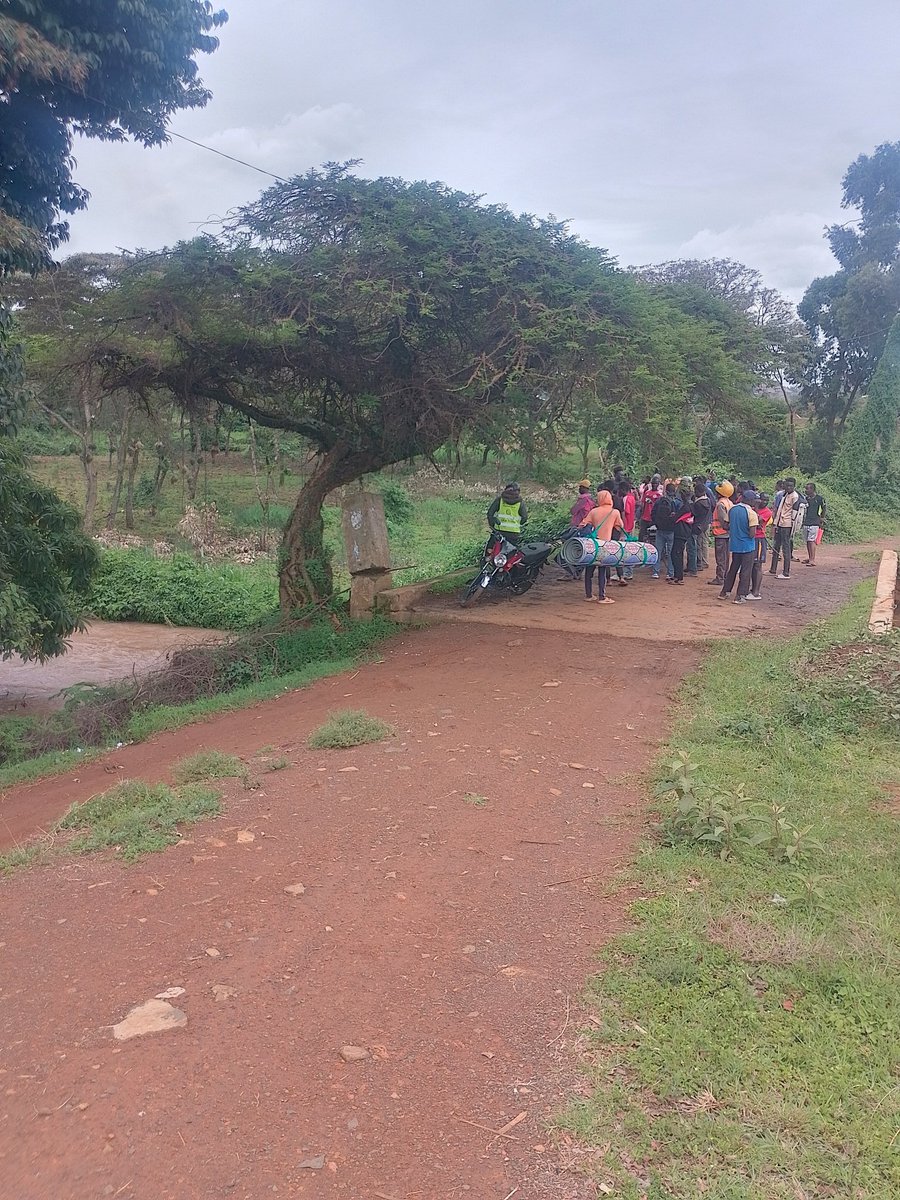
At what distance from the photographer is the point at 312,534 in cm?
1306

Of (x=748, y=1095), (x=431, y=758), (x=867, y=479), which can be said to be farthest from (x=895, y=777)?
(x=867, y=479)

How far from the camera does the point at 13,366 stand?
8.89 metres

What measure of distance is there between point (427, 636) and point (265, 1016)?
7.74m

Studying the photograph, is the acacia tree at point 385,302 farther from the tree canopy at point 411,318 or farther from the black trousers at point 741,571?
the black trousers at point 741,571

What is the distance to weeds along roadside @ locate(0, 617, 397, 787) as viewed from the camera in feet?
30.4

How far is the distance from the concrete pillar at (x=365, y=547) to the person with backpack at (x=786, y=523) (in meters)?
6.51

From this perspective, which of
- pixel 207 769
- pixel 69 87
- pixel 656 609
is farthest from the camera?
pixel 656 609

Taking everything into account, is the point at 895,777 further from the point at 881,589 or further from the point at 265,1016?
the point at 881,589

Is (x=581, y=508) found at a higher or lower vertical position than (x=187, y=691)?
higher

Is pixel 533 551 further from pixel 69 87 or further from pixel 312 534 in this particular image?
pixel 69 87

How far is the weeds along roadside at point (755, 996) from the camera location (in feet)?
8.15

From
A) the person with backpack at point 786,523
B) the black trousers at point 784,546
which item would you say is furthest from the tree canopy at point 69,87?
the black trousers at point 784,546

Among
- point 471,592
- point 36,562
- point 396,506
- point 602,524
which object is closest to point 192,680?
point 36,562

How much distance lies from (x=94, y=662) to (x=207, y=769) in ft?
40.3
